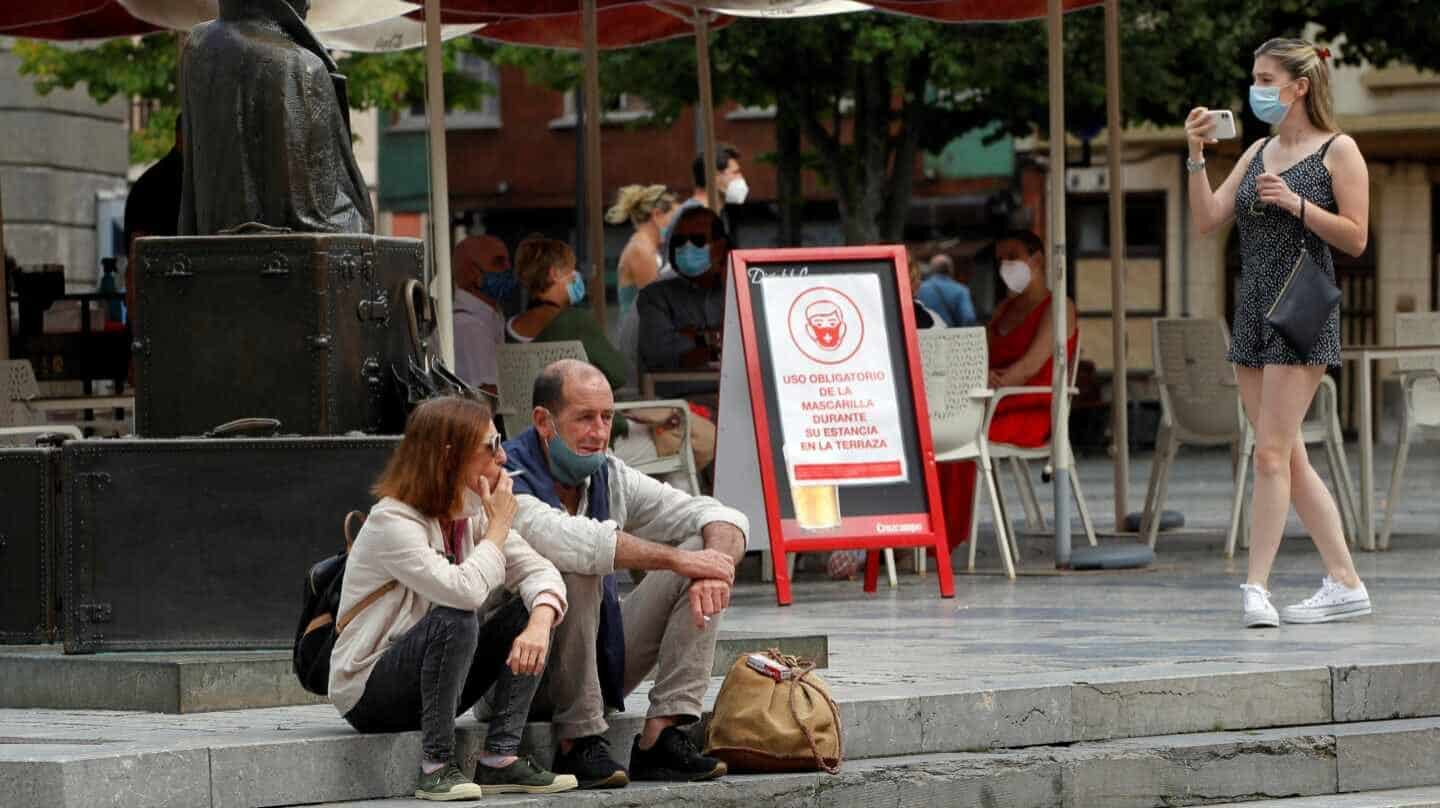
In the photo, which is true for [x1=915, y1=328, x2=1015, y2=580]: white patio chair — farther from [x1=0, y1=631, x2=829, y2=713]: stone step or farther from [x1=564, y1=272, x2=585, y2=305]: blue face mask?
[x1=0, y1=631, x2=829, y2=713]: stone step

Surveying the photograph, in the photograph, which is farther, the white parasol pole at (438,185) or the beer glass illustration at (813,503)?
the beer glass illustration at (813,503)

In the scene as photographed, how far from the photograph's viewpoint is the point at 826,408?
1156 centimetres

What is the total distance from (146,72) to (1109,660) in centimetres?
2079

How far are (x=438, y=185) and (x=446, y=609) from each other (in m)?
4.65

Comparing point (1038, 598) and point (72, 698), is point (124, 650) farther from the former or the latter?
point (1038, 598)

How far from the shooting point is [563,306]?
1254cm

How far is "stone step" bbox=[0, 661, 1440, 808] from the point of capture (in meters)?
6.80

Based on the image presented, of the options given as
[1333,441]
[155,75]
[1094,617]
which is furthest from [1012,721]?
[155,75]

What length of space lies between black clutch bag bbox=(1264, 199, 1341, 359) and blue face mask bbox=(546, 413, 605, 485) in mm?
3333

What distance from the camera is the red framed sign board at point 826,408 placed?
11477 millimetres

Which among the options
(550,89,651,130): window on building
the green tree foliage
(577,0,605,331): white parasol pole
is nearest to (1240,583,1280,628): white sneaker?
(577,0,605,331): white parasol pole

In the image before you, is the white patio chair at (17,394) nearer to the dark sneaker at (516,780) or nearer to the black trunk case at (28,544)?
the black trunk case at (28,544)

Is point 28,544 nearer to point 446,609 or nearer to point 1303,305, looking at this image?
point 446,609

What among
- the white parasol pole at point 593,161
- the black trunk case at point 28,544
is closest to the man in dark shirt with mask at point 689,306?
the white parasol pole at point 593,161
